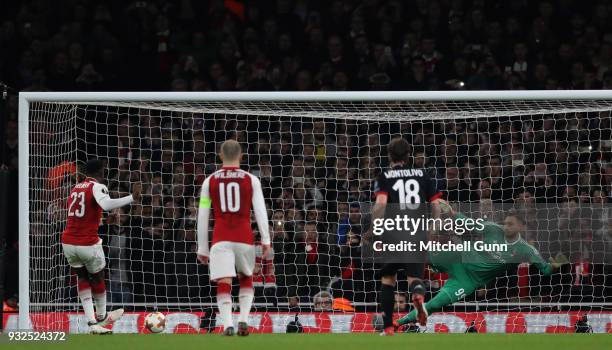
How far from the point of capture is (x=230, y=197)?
29.9 feet

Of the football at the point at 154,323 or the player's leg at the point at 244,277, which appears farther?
the football at the point at 154,323

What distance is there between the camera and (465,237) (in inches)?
486

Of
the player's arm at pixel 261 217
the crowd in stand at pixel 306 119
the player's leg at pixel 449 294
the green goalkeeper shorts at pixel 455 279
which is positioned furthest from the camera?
the crowd in stand at pixel 306 119

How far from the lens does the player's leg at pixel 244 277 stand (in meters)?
9.11

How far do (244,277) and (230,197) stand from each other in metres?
0.67

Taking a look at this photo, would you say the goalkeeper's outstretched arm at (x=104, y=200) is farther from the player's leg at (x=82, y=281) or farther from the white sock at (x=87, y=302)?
the white sock at (x=87, y=302)

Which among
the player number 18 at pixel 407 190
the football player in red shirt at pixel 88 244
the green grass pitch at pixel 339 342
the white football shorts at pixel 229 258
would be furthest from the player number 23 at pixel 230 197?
the football player in red shirt at pixel 88 244

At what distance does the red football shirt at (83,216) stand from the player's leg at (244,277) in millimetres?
2207

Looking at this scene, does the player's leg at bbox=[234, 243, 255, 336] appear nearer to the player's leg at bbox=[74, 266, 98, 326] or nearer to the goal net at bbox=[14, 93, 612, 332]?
the player's leg at bbox=[74, 266, 98, 326]

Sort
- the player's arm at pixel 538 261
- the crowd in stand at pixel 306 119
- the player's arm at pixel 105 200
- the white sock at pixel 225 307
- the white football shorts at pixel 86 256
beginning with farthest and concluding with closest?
the crowd in stand at pixel 306 119 → the player's arm at pixel 538 261 → the white football shorts at pixel 86 256 → the player's arm at pixel 105 200 → the white sock at pixel 225 307

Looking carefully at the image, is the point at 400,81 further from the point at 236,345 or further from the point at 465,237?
the point at 236,345

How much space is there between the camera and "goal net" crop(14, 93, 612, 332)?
39.5 ft

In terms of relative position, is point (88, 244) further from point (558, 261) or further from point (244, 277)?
point (558, 261)

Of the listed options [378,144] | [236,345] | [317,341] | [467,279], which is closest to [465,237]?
[467,279]
